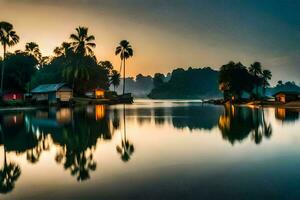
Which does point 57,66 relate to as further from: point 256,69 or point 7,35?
point 256,69

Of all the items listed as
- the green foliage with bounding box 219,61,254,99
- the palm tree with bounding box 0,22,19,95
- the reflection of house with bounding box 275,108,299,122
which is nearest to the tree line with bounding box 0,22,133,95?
the palm tree with bounding box 0,22,19,95

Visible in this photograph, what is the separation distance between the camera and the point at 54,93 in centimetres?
8194

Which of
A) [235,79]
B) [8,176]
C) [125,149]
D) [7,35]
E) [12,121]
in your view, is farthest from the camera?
[235,79]

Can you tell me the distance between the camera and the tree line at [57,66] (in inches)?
3329

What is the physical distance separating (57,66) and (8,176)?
348 feet

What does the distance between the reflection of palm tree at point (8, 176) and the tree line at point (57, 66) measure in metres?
66.5

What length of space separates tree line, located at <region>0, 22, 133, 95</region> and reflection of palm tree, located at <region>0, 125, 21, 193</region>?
218 ft

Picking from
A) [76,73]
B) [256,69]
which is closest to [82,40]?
[76,73]

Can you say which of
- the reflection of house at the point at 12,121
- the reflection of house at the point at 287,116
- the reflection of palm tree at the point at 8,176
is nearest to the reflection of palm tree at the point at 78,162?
the reflection of palm tree at the point at 8,176

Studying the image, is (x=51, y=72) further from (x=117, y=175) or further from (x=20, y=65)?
(x=117, y=175)

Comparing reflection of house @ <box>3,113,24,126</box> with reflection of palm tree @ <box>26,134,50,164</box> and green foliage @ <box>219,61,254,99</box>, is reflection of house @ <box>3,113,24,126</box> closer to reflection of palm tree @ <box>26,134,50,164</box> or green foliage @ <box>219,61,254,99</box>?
reflection of palm tree @ <box>26,134,50,164</box>

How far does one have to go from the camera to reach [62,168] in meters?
13.3

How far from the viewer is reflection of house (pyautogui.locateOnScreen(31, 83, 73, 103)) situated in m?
81.5

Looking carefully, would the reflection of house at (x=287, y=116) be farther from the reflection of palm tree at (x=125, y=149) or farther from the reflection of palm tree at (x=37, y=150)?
the reflection of palm tree at (x=37, y=150)
